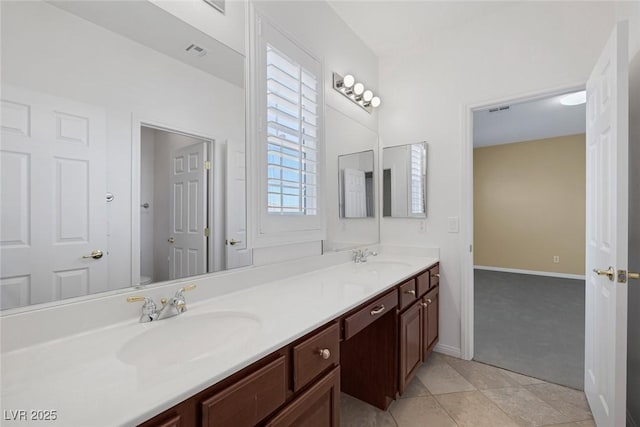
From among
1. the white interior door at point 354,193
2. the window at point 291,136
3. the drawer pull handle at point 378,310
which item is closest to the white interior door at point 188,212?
the window at point 291,136

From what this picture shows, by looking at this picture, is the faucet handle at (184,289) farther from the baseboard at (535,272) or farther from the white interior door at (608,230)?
the baseboard at (535,272)

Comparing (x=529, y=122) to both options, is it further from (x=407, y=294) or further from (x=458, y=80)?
(x=407, y=294)

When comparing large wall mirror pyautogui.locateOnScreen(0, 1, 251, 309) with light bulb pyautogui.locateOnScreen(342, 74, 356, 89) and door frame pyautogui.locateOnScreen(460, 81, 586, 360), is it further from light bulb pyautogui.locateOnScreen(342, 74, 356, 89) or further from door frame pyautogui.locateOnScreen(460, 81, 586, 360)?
door frame pyautogui.locateOnScreen(460, 81, 586, 360)

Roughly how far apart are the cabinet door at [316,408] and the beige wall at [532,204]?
5744 mm

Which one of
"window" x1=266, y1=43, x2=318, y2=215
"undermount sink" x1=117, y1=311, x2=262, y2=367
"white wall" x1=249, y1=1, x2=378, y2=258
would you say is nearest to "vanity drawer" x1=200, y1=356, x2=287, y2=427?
"undermount sink" x1=117, y1=311, x2=262, y2=367

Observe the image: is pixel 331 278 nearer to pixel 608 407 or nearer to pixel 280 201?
pixel 280 201

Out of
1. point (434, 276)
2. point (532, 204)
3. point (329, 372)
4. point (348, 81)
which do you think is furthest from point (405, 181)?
point (532, 204)

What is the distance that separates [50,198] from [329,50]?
190 centimetres

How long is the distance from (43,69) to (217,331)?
3.26ft

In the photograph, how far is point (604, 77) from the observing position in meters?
1.41

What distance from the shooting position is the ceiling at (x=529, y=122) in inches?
147

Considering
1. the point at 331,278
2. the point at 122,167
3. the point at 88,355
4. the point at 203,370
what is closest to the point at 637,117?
the point at 331,278

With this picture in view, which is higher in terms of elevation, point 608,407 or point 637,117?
point 637,117

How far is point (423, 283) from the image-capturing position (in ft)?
6.63
